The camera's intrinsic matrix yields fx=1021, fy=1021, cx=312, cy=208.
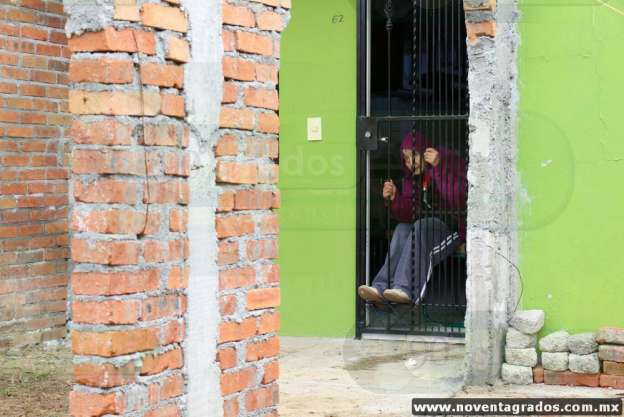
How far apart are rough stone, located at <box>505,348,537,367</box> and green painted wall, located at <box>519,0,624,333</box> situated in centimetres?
23

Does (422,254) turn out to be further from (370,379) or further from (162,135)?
(162,135)

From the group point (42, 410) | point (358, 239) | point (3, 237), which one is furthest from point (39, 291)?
point (358, 239)

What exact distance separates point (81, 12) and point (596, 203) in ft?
12.9

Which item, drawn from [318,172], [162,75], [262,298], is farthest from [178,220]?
[318,172]

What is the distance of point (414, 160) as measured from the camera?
25.1ft

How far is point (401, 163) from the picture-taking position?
7.88m

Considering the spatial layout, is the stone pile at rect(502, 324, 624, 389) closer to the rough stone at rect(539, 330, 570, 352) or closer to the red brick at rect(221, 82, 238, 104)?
the rough stone at rect(539, 330, 570, 352)

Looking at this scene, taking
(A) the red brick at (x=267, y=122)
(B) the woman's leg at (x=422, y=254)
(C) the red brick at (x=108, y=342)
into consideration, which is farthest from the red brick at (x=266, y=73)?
(B) the woman's leg at (x=422, y=254)

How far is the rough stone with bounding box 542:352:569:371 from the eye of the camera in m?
6.18

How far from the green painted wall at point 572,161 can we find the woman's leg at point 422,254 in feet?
4.44

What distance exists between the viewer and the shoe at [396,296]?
7449 mm

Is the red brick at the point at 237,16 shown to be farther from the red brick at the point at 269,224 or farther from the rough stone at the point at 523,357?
the rough stone at the point at 523,357

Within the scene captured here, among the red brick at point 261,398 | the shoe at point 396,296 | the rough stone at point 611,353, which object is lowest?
the rough stone at point 611,353

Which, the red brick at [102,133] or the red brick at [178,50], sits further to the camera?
the red brick at [178,50]
